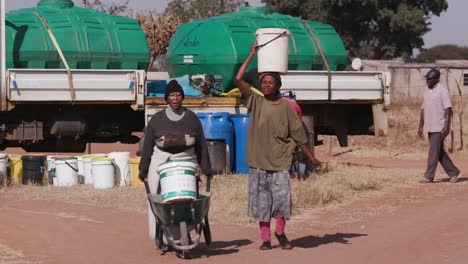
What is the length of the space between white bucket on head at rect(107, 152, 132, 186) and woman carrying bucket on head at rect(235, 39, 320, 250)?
5562 mm

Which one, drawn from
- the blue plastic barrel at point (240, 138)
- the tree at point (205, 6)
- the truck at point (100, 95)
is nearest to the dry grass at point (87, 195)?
the truck at point (100, 95)

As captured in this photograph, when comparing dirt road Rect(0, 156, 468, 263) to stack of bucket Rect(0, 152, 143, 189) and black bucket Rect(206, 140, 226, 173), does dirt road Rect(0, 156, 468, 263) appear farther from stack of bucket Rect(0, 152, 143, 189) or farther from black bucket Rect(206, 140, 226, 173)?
black bucket Rect(206, 140, 226, 173)

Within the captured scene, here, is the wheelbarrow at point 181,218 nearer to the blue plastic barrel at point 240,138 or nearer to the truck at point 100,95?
the truck at point 100,95

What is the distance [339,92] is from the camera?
1638 cm

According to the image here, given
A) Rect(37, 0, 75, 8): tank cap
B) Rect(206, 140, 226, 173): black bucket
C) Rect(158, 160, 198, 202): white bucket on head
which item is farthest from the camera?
Rect(37, 0, 75, 8): tank cap

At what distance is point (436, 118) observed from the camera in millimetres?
15117

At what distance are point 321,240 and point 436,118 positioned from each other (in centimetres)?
560

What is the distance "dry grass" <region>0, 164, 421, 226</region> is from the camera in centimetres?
1220

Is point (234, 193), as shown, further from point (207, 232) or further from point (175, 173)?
point (175, 173)

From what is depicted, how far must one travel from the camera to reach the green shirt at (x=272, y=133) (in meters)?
9.18

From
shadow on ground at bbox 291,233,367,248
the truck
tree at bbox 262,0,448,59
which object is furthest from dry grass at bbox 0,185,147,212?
tree at bbox 262,0,448,59

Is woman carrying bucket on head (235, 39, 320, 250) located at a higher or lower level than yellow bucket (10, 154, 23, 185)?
higher

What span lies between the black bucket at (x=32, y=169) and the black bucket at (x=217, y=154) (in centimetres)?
244

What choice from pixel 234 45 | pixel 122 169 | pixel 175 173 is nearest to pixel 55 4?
pixel 234 45
